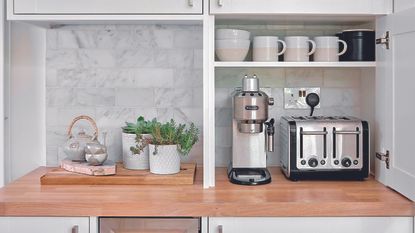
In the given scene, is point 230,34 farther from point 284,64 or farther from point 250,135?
point 250,135

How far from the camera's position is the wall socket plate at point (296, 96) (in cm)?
249

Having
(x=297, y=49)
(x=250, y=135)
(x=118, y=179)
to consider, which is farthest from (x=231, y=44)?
(x=118, y=179)

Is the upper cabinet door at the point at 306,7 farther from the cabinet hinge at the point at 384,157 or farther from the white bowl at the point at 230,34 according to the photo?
the cabinet hinge at the point at 384,157

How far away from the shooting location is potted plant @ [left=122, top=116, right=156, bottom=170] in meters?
2.25

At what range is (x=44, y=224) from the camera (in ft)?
6.04

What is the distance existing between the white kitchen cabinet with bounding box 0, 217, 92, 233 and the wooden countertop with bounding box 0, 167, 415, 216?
0.03 metres

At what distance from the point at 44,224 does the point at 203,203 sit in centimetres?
57

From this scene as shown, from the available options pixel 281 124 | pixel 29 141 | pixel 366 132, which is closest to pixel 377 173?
pixel 366 132

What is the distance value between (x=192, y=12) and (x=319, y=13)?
50cm

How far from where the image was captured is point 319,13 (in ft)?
6.77

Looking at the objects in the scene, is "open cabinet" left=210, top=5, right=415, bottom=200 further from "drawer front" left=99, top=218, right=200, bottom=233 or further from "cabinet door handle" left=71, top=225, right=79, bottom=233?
"cabinet door handle" left=71, top=225, right=79, bottom=233

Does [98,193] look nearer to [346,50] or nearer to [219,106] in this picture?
[219,106]

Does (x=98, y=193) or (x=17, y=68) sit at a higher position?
(x=17, y=68)

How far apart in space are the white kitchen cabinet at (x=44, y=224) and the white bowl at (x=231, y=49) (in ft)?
2.85
